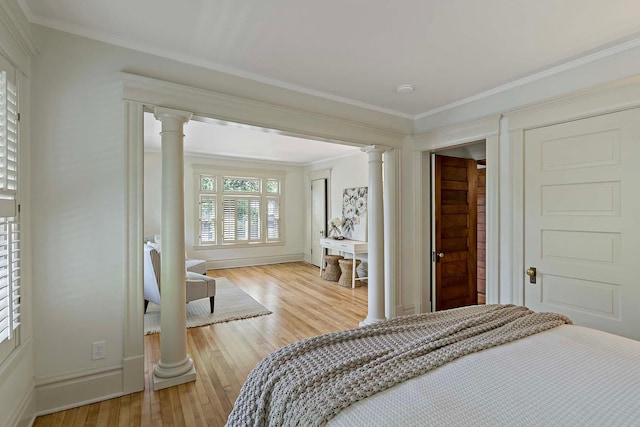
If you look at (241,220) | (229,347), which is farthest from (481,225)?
(241,220)

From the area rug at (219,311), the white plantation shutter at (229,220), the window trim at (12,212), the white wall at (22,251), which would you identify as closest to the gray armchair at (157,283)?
the area rug at (219,311)

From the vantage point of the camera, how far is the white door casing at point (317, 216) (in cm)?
709

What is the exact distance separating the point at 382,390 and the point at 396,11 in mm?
1920

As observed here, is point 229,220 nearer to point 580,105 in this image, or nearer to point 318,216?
point 318,216

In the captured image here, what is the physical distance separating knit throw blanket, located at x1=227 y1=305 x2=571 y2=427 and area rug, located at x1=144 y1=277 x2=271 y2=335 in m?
2.72

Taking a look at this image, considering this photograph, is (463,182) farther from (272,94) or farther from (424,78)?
(272,94)

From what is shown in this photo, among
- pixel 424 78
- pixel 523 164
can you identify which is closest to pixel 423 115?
pixel 424 78

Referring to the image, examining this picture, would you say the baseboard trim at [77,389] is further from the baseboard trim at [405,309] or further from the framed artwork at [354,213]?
the framed artwork at [354,213]

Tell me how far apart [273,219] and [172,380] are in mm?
5331

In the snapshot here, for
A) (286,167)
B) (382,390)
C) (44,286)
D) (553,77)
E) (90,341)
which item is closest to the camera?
(382,390)

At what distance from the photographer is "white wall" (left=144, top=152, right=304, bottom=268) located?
20.1ft

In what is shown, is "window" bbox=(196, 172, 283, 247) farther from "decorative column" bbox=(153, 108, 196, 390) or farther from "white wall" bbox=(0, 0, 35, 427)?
"white wall" bbox=(0, 0, 35, 427)

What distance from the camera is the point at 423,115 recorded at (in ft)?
11.7

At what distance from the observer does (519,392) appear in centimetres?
104
